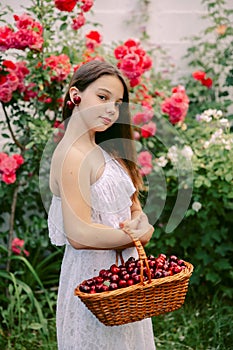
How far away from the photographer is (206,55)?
15.5 feet

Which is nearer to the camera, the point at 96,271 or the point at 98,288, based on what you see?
the point at 98,288

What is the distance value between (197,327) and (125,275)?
169 centimetres

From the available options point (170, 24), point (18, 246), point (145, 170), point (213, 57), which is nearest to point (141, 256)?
point (145, 170)

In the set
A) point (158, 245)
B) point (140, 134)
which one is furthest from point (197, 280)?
point (140, 134)

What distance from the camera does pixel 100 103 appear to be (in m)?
2.13

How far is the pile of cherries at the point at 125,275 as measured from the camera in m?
2.01

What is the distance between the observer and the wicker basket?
197 centimetres

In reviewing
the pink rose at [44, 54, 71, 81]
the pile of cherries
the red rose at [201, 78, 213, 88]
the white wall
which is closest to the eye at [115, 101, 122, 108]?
the pile of cherries

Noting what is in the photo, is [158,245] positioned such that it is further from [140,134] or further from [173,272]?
[173,272]

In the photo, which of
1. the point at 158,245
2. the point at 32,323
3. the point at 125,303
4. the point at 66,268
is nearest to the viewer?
the point at 125,303

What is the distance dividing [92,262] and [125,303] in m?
0.29

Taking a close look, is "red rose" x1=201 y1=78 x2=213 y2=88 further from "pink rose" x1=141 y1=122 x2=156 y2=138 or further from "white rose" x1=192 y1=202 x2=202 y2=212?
"white rose" x1=192 y1=202 x2=202 y2=212

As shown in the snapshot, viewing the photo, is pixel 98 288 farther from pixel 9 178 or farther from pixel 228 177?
pixel 228 177

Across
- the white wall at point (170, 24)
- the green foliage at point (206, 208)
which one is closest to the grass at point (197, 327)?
the green foliage at point (206, 208)
